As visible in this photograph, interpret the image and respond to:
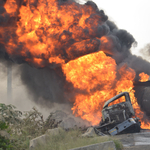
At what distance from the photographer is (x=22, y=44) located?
555 inches

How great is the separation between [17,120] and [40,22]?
33.3 feet

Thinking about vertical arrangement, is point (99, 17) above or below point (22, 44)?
above

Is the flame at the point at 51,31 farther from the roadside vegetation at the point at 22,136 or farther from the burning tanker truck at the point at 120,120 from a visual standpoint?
the roadside vegetation at the point at 22,136

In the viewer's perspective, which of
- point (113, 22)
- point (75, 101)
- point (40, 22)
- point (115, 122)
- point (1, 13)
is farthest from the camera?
point (113, 22)

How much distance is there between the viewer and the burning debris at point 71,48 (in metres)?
13.7

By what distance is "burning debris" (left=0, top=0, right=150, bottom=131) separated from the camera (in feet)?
45.0

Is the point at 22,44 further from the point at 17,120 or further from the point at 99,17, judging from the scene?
the point at 17,120

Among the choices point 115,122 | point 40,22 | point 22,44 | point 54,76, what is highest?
point 40,22

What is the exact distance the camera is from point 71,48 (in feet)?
46.8

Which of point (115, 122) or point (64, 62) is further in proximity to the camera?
point (64, 62)

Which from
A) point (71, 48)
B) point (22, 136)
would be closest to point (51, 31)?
point (71, 48)

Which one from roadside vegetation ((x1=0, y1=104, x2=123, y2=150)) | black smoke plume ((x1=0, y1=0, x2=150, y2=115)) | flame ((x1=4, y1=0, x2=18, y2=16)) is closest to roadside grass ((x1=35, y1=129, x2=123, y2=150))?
roadside vegetation ((x1=0, y1=104, x2=123, y2=150))

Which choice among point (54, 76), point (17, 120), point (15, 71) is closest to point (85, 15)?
point (54, 76)

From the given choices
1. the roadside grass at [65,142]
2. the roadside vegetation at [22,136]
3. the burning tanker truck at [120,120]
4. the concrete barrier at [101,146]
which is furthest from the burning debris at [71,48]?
the concrete barrier at [101,146]
